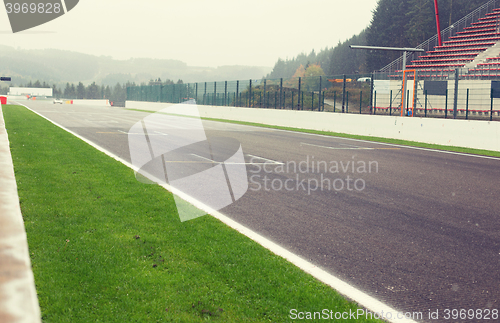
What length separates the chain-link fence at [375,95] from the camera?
2134cm

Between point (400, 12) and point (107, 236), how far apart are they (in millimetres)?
102171

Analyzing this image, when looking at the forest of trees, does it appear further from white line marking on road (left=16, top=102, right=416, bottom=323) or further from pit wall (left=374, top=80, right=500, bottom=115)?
white line marking on road (left=16, top=102, right=416, bottom=323)

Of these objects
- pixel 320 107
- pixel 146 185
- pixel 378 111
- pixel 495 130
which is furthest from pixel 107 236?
pixel 320 107

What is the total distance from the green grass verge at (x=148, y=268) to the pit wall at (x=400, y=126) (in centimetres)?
1379

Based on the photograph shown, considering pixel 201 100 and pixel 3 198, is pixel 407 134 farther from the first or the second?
pixel 201 100

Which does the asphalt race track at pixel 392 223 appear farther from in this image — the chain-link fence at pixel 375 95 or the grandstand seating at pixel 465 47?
the grandstand seating at pixel 465 47

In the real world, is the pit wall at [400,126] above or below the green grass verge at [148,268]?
above

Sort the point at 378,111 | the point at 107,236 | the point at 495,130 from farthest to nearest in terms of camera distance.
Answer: the point at 378,111
the point at 495,130
the point at 107,236

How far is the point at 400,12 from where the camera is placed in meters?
95.1

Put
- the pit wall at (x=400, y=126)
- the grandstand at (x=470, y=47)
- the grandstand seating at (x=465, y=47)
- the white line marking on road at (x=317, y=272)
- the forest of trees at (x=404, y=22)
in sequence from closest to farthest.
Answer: the white line marking on road at (x=317, y=272) < the pit wall at (x=400, y=126) < the grandstand at (x=470, y=47) < the grandstand seating at (x=465, y=47) < the forest of trees at (x=404, y=22)

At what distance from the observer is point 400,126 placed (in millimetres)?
19875

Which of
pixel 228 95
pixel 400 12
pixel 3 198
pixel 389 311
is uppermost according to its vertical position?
pixel 400 12

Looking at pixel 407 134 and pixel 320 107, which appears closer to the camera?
pixel 407 134

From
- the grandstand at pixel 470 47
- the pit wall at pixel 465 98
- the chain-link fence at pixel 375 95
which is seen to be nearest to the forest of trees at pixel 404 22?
the grandstand at pixel 470 47
